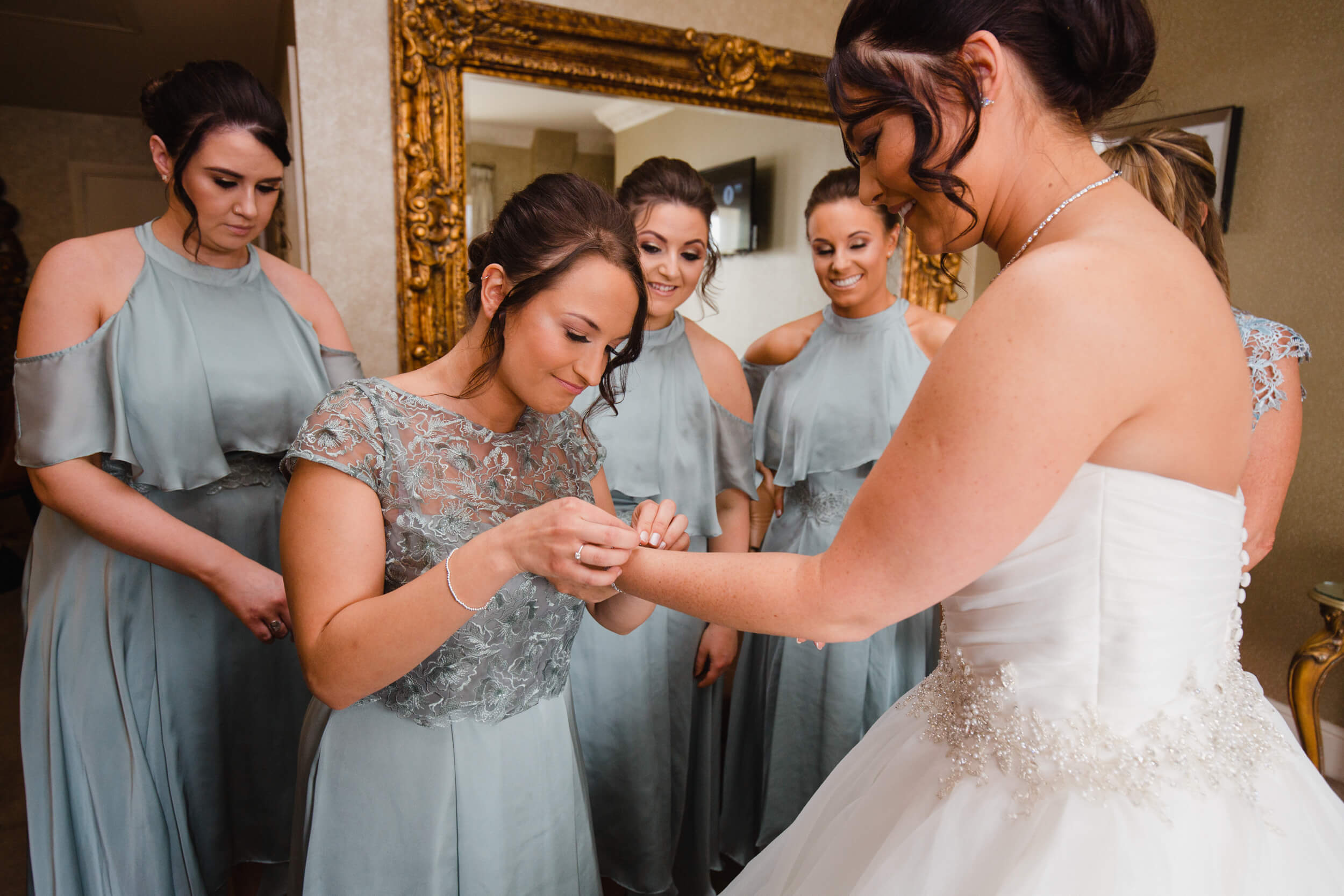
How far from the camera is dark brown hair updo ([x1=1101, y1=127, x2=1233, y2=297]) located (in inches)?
61.3

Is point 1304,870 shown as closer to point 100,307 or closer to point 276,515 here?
point 276,515

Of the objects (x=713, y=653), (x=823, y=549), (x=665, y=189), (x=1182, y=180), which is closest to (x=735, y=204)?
(x=665, y=189)

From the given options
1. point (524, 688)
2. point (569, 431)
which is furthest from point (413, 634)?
point (569, 431)

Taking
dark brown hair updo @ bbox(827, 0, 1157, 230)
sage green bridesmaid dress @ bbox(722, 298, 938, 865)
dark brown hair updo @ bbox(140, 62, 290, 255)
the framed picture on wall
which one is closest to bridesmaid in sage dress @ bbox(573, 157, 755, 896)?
sage green bridesmaid dress @ bbox(722, 298, 938, 865)

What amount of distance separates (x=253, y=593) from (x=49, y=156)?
652 cm

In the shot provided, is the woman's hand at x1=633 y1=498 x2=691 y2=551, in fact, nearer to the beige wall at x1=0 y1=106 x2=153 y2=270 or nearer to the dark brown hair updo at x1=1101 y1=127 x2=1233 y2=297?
the dark brown hair updo at x1=1101 y1=127 x2=1233 y2=297

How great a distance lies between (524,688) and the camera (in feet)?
3.80

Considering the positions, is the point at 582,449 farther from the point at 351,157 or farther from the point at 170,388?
the point at 351,157

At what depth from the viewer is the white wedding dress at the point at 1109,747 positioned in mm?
797

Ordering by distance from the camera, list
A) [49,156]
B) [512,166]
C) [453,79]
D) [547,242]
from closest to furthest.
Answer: [547,242] → [453,79] → [512,166] → [49,156]

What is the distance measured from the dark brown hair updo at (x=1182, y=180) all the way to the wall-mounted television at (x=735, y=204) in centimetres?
141

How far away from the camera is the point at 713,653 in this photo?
1.98m

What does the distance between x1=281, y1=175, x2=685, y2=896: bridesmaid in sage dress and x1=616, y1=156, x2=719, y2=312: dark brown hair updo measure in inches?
26.0

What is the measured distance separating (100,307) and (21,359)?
16cm
